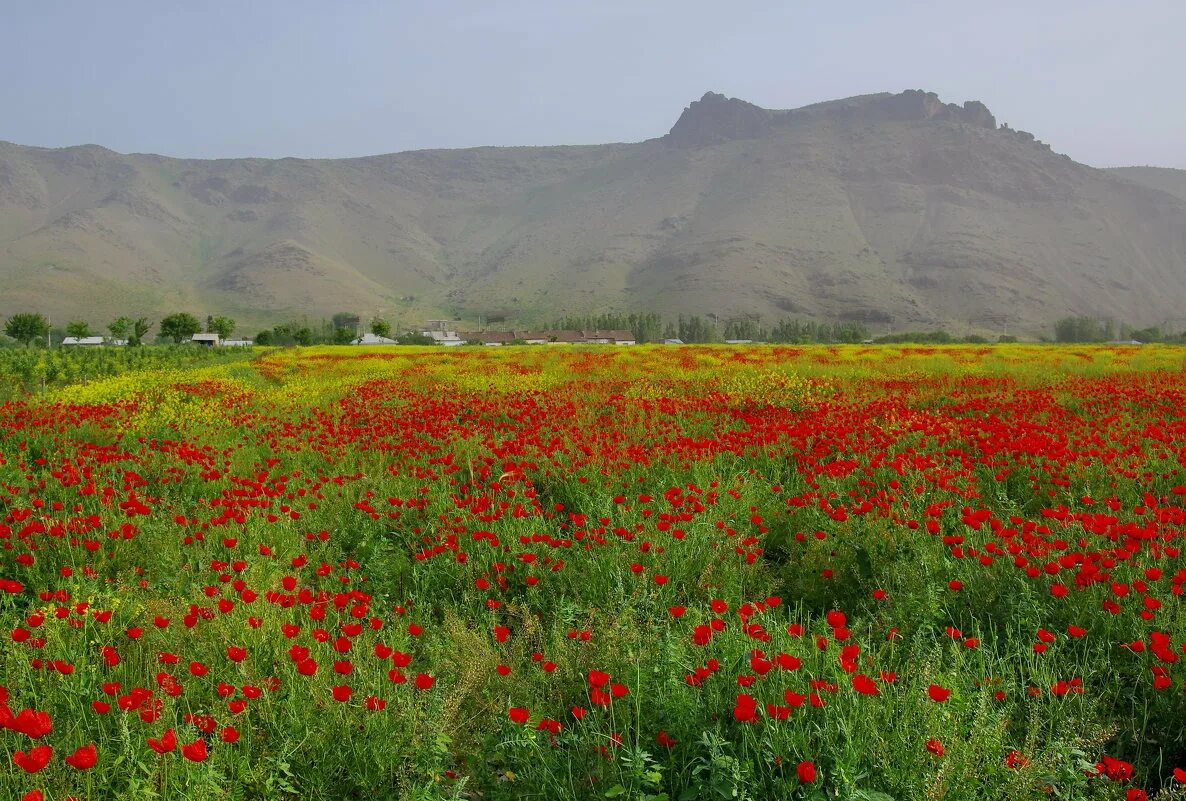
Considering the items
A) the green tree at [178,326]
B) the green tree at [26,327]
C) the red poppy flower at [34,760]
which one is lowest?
the red poppy flower at [34,760]

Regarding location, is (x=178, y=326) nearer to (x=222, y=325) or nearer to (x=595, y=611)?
(x=222, y=325)

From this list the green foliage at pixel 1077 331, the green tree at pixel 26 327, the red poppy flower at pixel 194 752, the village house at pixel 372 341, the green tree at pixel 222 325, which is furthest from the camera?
the green foliage at pixel 1077 331

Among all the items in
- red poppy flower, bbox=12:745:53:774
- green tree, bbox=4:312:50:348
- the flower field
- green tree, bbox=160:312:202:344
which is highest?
green tree, bbox=160:312:202:344

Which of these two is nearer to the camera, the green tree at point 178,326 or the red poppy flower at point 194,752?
the red poppy flower at point 194,752

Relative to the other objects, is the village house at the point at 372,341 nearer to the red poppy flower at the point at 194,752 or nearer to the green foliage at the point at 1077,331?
the red poppy flower at the point at 194,752

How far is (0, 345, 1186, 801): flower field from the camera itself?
241 centimetres

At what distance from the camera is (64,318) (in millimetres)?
139625

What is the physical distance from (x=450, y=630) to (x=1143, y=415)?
1064 centimetres

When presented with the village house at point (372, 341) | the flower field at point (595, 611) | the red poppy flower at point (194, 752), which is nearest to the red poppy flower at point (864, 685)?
the flower field at point (595, 611)

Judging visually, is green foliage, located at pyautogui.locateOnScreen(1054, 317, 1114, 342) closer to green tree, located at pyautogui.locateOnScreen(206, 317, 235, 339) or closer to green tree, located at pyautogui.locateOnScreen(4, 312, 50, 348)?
green tree, located at pyautogui.locateOnScreen(206, 317, 235, 339)

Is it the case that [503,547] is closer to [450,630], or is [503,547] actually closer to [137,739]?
[450,630]

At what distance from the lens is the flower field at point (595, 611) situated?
2414mm

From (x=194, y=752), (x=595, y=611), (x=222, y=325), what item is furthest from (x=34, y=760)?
(x=222, y=325)

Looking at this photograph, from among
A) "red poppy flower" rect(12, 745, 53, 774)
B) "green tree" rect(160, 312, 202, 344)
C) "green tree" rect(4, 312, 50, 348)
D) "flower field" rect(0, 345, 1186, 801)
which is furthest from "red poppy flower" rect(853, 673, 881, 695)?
"green tree" rect(160, 312, 202, 344)
